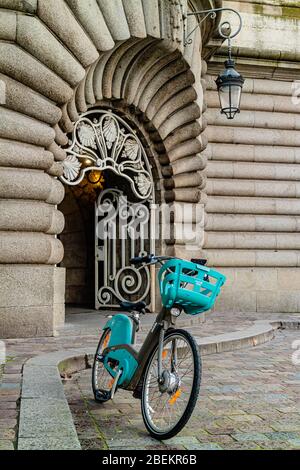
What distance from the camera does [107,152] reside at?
36.7 ft

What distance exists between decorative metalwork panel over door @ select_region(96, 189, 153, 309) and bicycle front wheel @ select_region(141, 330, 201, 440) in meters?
7.35

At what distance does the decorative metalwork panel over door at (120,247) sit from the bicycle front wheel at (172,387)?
7350mm

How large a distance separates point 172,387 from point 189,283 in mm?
643

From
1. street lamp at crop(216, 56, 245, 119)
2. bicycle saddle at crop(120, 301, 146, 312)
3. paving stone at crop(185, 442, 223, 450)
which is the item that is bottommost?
paving stone at crop(185, 442, 223, 450)

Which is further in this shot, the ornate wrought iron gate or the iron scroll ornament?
the ornate wrought iron gate

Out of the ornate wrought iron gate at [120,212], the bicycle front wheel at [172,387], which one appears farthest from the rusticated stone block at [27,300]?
the bicycle front wheel at [172,387]

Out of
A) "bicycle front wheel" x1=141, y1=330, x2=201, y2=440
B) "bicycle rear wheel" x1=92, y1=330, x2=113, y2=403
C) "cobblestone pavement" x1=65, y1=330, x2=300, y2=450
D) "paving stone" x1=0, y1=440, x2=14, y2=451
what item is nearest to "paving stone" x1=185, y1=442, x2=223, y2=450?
"cobblestone pavement" x1=65, y1=330, x2=300, y2=450

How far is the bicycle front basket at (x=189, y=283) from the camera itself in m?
4.30

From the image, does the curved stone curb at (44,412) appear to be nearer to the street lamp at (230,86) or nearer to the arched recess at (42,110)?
the arched recess at (42,110)

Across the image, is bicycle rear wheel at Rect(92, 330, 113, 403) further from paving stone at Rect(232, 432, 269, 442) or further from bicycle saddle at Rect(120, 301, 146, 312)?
paving stone at Rect(232, 432, 269, 442)

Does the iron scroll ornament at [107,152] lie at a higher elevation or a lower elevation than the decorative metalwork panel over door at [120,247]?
higher

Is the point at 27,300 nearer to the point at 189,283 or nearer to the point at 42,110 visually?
the point at 42,110

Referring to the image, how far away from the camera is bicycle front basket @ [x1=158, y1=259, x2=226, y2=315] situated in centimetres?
430

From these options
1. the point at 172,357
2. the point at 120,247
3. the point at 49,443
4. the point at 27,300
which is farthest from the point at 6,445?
the point at 120,247
